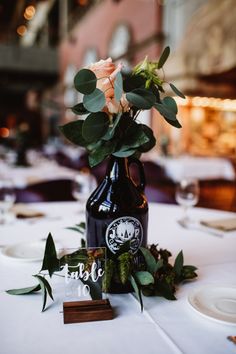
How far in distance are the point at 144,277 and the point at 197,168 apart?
4450mm

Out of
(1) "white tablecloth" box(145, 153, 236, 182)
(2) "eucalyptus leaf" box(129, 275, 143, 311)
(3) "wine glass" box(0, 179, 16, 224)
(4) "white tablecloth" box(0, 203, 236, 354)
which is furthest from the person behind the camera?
(1) "white tablecloth" box(145, 153, 236, 182)

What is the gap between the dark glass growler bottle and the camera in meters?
0.89

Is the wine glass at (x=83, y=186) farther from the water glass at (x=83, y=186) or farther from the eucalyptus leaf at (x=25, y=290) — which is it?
the eucalyptus leaf at (x=25, y=290)

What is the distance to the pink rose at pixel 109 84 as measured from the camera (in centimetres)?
87

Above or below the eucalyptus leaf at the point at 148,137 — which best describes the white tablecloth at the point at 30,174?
below

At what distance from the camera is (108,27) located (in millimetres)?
10828

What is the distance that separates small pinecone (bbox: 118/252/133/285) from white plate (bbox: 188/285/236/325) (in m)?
0.14

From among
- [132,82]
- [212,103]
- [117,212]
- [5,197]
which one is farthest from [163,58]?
[212,103]

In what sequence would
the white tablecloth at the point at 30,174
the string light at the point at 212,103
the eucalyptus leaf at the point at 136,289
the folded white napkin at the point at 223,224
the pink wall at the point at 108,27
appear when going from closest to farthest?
the eucalyptus leaf at the point at 136,289
the folded white napkin at the point at 223,224
the white tablecloth at the point at 30,174
the string light at the point at 212,103
the pink wall at the point at 108,27

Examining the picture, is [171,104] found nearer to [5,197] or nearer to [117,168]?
[117,168]

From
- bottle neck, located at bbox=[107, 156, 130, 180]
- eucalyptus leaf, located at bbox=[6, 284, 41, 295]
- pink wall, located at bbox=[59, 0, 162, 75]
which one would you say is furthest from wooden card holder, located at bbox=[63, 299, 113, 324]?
pink wall, located at bbox=[59, 0, 162, 75]

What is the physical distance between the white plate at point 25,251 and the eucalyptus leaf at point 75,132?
0.37 meters

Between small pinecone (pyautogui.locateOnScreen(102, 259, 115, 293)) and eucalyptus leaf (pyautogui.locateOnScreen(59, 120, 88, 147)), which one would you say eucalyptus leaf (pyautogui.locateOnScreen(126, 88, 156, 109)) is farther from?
small pinecone (pyautogui.locateOnScreen(102, 259, 115, 293))

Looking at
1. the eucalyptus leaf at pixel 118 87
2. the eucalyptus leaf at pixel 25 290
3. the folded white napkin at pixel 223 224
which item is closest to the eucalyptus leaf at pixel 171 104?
the eucalyptus leaf at pixel 118 87
